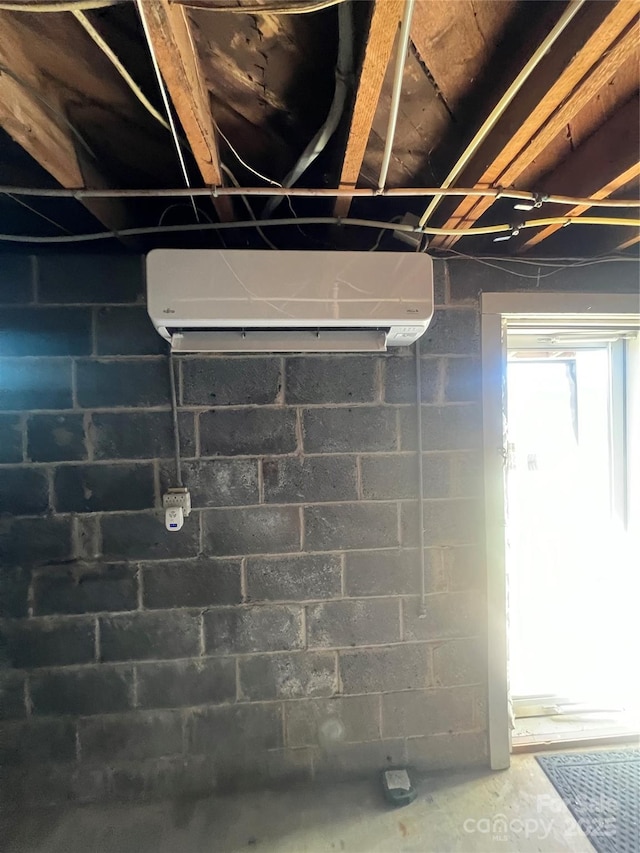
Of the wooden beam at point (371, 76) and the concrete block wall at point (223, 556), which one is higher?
the wooden beam at point (371, 76)

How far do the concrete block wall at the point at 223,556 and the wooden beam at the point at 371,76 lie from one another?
70 cm

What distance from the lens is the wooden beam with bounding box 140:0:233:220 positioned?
70cm

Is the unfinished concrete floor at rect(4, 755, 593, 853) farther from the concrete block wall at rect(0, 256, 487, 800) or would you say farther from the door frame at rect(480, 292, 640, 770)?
the door frame at rect(480, 292, 640, 770)

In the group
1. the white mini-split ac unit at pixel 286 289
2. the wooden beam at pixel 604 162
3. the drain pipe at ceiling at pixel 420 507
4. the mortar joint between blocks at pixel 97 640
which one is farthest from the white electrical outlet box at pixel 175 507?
the wooden beam at pixel 604 162

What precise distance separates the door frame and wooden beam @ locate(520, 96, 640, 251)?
1.49 feet

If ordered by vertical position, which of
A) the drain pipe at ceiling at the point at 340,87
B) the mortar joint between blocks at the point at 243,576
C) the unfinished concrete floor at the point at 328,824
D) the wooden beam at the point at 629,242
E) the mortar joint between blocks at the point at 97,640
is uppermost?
the drain pipe at ceiling at the point at 340,87

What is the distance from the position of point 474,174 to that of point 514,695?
2.07 m

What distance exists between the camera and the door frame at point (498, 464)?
1666 millimetres

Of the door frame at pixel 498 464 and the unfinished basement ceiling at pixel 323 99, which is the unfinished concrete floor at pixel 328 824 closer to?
the door frame at pixel 498 464

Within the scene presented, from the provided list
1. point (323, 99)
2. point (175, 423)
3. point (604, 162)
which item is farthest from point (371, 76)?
point (175, 423)

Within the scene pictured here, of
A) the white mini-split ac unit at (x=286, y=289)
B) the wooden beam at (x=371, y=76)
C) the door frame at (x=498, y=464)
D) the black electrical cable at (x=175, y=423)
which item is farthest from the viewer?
the door frame at (x=498, y=464)

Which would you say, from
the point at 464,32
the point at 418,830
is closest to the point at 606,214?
the point at 464,32

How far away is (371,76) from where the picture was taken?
2.67 ft

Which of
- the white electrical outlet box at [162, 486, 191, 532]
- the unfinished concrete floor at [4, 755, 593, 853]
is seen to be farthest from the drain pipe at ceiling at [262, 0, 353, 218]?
the unfinished concrete floor at [4, 755, 593, 853]
